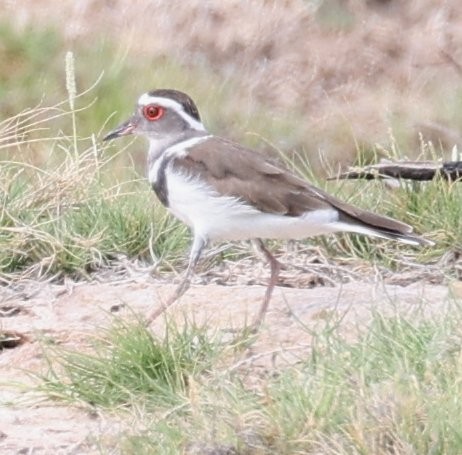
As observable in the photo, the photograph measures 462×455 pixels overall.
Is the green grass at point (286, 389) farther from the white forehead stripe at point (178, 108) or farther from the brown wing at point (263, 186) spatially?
the white forehead stripe at point (178, 108)

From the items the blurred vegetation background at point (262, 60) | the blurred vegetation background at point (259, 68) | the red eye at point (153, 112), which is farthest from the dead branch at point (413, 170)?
the blurred vegetation background at point (262, 60)

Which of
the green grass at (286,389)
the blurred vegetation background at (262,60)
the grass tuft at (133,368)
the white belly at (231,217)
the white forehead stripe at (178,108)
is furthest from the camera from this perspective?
the blurred vegetation background at (262,60)

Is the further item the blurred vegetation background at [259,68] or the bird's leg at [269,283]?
the blurred vegetation background at [259,68]

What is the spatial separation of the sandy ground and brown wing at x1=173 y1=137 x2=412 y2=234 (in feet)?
1.09

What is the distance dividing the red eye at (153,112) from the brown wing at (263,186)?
1.46ft

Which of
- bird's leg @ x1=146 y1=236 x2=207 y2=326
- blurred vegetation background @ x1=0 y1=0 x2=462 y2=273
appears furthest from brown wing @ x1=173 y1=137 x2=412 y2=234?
blurred vegetation background @ x1=0 y1=0 x2=462 y2=273

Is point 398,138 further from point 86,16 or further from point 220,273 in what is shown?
point 220,273

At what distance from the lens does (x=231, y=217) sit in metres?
6.59

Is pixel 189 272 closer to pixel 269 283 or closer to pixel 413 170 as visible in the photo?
pixel 269 283

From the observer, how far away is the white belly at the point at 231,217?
21.6 feet

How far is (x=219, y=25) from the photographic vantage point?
12.9 m

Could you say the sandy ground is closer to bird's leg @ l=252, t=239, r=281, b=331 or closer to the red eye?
bird's leg @ l=252, t=239, r=281, b=331

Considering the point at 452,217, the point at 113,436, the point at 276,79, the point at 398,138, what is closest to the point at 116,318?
the point at 113,436

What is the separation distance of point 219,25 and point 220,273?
5.51 m
